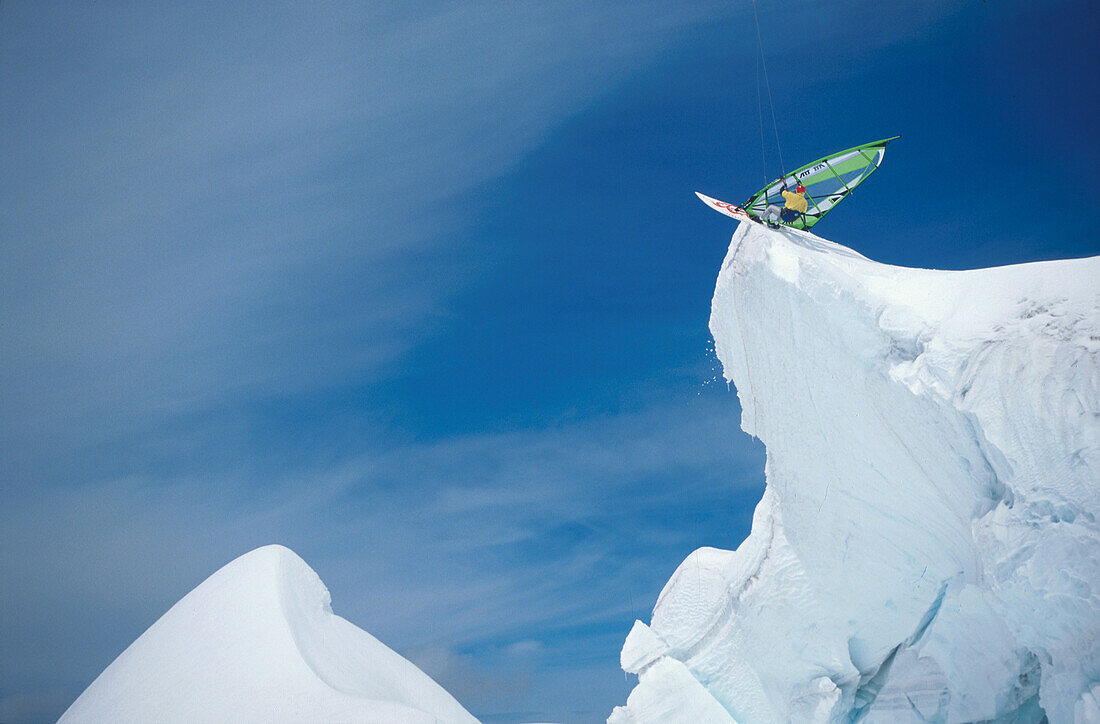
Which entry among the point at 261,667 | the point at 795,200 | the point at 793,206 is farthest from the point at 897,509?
the point at 261,667

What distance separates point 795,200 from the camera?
56.2 feet

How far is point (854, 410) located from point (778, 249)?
3.42 metres

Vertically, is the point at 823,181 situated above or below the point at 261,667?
above

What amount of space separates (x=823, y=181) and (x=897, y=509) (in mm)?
7421

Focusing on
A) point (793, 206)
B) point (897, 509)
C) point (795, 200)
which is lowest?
point (897, 509)

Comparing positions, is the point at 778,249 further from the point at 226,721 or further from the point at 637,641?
the point at 226,721

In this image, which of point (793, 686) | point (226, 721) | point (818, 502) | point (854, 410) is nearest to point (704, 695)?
point (793, 686)

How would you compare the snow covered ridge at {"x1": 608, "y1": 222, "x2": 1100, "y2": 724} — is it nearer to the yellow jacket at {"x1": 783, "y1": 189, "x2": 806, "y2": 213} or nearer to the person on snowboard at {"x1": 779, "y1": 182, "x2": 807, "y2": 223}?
the person on snowboard at {"x1": 779, "y1": 182, "x2": 807, "y2": 223}

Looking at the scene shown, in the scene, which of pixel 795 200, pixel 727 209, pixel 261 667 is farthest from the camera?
pixel 727 209

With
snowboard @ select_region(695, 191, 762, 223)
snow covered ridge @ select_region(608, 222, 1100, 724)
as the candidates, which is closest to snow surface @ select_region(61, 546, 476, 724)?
snow covered ridge @ select_region(608, 222, 1100, 724)

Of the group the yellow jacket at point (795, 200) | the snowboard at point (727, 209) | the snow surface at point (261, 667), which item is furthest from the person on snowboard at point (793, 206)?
the snow surface at point (261, 667)

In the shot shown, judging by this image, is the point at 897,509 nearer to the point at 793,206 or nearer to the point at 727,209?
the point at 793,206

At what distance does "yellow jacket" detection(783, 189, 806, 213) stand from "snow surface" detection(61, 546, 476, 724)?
1206 centimetres

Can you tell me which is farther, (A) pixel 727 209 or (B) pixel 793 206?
(A) pixel 727 209
